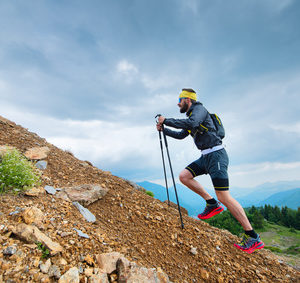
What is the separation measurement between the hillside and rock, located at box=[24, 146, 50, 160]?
2.63ft

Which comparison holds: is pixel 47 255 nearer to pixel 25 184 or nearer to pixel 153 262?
pixel 153 262

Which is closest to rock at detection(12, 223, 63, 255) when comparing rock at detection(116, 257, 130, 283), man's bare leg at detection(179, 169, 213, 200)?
rock at detection(116, 257, 130, 283)

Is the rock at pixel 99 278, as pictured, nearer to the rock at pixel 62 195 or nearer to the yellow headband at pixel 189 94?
the rock at pixel 62 195

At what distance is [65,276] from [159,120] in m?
4.27

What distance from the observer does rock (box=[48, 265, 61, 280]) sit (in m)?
2.67

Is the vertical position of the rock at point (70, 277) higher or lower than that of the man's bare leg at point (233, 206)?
lower

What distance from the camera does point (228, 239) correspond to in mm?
5727

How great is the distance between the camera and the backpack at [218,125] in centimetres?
529

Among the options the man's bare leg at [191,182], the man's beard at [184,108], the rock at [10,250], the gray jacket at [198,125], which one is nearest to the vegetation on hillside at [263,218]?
the man's bare leg at [191,182]

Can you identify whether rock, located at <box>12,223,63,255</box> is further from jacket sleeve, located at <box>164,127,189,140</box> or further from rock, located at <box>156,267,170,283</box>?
jacket sleeve, located at <box>164,127,189,140</box>

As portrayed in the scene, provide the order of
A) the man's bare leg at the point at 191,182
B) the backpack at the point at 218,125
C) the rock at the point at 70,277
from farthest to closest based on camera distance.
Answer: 1. the man's bare leg at the point at 191,182
2. the backpack at the point at 218,125
3. the rock at the point at 70,277

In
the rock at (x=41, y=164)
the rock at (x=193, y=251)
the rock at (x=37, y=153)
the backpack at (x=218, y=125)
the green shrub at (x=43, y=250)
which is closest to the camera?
the green shrub at (x=43, y=250)

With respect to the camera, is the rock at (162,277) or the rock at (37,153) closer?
the rock at (162,277)

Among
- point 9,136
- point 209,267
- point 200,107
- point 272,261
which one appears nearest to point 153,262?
point 209,267
